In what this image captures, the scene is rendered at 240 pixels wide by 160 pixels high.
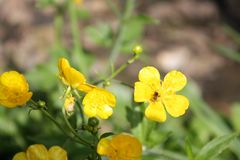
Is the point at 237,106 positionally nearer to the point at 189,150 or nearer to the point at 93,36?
the point at 93,36

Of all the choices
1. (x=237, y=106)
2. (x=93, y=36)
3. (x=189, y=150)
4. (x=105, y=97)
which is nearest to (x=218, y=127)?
(x=237, y=106)

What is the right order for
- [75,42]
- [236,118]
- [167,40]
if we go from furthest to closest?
[167,40] → [236,118] → [75,42]

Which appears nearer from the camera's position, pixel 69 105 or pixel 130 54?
pixel 69 105

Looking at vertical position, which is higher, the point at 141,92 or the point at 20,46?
the point at 141,92

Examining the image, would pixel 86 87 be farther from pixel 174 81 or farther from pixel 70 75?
pixel 174 81

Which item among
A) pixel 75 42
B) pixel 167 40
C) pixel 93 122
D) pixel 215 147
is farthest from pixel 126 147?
pixel 167 40

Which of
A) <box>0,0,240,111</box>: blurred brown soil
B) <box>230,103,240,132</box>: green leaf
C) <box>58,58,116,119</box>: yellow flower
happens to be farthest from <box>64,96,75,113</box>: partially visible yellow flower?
<box>0,0,240,111</box>: blurred brown soil
